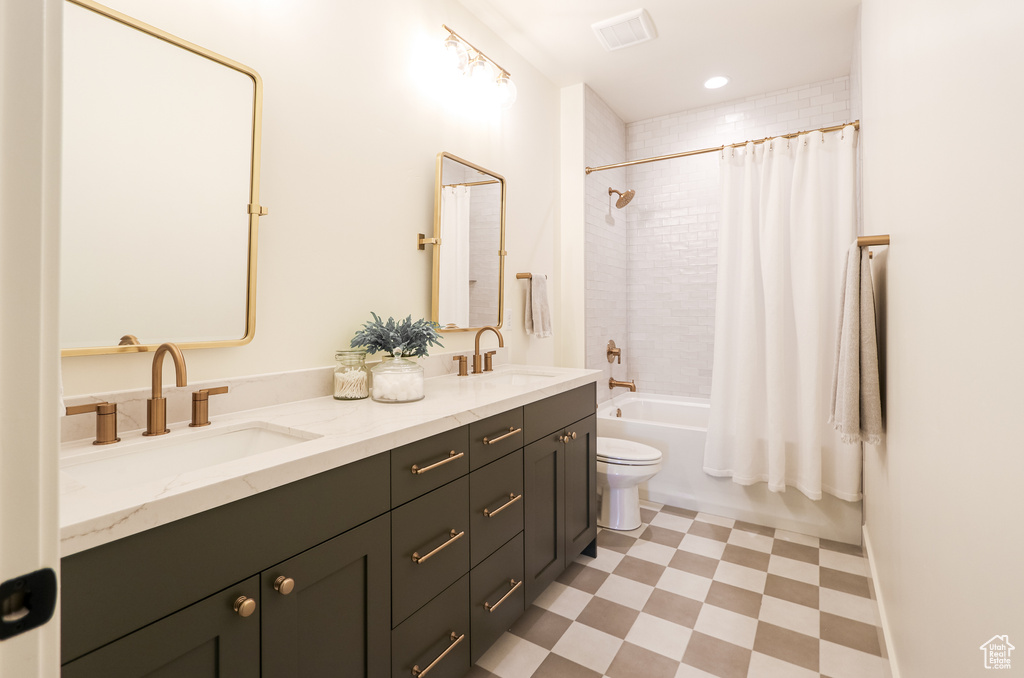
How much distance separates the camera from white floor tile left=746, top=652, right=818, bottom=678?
153 centimetres

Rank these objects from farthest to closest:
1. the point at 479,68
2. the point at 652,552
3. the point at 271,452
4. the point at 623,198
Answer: the point at 623,198 < the point at 652,552 < the point at 479,68 < the point at 271,452

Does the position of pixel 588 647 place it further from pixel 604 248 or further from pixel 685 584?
pixel 604 248

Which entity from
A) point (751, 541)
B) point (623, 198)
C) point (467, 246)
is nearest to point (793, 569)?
point (751, 541)

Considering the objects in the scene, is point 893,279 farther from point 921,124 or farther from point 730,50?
point 730,50

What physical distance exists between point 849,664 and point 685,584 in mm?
599

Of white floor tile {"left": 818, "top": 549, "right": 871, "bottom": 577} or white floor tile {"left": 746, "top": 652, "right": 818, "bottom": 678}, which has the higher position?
white floor tile {"left": 818, "top": 549, "right": 871, "bottom": 577}

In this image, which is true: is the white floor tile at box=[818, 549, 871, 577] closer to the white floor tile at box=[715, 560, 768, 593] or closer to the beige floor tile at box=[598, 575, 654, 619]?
the white floor tile at box=[715, 560, 768, 593]

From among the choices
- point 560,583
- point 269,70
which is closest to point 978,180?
point 269,70

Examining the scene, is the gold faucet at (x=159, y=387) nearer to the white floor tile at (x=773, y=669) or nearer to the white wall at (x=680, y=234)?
the white floor tile at (x=773, y=669)

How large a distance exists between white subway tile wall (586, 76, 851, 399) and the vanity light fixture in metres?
0.91

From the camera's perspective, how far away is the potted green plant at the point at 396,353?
5.01ft

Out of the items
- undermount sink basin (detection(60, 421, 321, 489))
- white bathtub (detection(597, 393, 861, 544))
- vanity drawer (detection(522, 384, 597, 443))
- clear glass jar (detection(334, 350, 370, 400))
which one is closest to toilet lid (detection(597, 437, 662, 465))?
white bathtub (detection(597, 393, 861, 544))

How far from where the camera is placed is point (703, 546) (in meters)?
2.38

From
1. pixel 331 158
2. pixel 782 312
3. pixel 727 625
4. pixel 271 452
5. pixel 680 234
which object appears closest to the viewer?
pixel 271 452
